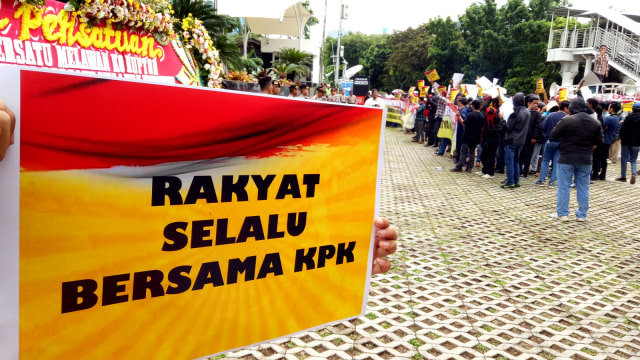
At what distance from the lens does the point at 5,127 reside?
1076mm

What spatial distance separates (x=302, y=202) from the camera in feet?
5.35

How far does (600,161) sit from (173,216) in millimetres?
13780

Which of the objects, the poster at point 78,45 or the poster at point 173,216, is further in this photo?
the poster at point 78,45

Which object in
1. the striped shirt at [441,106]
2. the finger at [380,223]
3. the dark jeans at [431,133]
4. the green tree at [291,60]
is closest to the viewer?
the finger at [380,223]

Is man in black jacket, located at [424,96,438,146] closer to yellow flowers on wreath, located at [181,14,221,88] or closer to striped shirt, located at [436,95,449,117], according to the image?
striped shirt, located at [436,95,449,117]

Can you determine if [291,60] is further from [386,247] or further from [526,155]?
[386,247]

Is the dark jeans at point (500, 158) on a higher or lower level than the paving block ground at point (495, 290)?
higher

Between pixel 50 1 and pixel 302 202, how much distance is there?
345 centimetres

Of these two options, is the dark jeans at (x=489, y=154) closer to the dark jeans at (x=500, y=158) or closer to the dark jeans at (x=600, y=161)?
the dark jeans at (x=500, y=158)

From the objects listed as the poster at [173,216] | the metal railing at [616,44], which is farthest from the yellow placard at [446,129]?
the metal railing at [616,44]

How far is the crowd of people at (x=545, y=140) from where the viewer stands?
796cm

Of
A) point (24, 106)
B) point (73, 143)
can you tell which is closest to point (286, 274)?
point (73, 143)

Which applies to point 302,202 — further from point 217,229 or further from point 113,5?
point 113,5

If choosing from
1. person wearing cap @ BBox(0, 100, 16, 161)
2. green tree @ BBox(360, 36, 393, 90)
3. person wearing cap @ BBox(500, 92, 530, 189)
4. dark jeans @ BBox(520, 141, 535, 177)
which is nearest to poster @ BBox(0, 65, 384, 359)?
person wearing cap @ BBox(0, 100, 16, 161)
